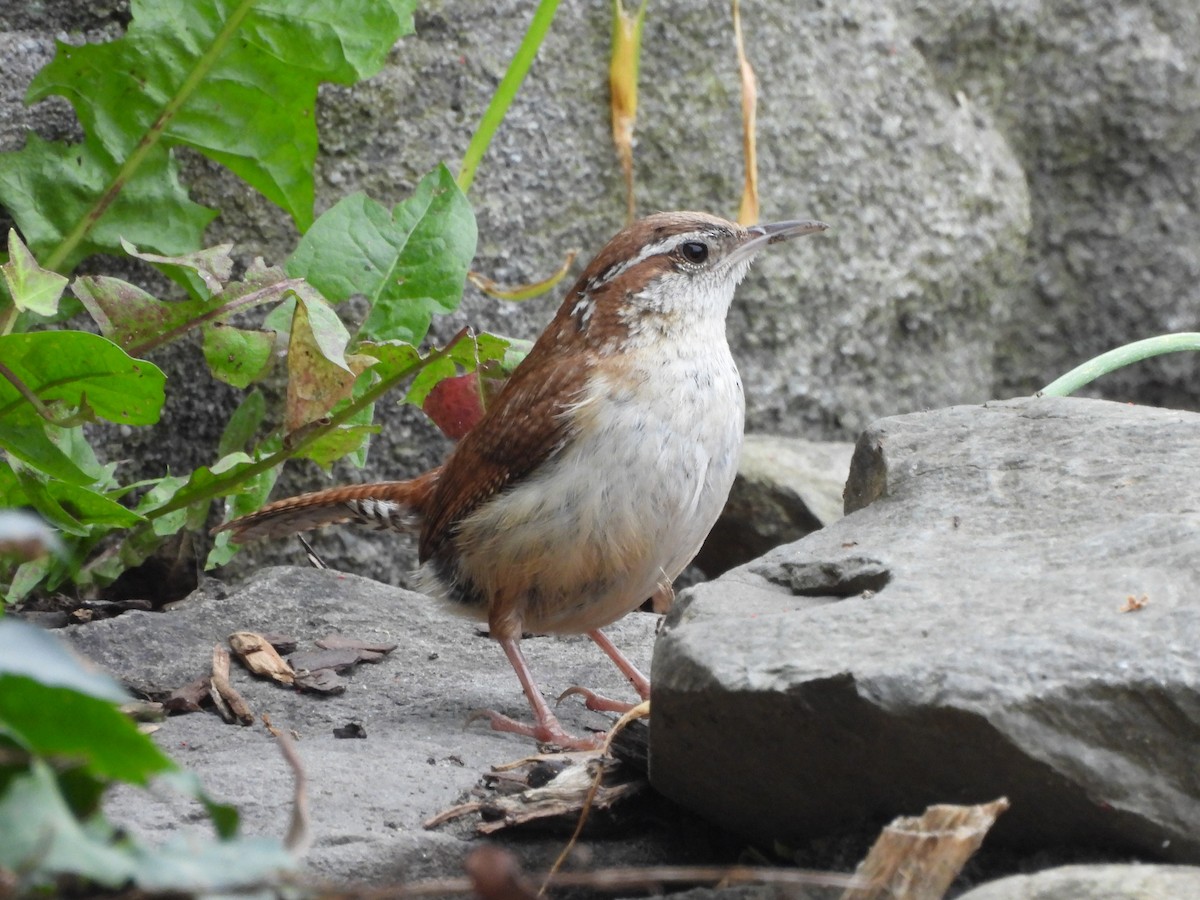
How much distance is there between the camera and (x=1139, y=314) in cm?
733

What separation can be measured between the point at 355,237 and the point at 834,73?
2.81m

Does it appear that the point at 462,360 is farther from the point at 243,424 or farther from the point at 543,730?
the point at 543,730

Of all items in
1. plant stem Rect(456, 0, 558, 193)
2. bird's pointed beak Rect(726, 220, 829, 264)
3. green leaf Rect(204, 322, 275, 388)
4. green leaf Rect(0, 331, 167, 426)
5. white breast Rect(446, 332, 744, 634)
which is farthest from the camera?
plant stem Rect(456, 0, 558, 193)

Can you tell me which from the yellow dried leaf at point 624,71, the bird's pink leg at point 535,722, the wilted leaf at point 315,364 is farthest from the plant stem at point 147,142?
the bird's pink leg at point 535,722

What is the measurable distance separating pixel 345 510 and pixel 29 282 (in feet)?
4.39

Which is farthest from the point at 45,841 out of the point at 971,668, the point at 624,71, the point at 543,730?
the point at 624,71

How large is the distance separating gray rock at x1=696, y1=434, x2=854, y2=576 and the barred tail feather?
168 cm

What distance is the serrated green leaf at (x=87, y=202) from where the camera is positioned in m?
4.88

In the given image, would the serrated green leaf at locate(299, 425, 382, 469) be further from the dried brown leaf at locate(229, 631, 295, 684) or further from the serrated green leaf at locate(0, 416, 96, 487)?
the serrated green leaf at locate(0, 416, 96, 487)

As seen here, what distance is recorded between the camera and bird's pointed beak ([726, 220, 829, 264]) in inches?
185

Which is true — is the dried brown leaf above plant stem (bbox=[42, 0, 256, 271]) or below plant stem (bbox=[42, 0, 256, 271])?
below

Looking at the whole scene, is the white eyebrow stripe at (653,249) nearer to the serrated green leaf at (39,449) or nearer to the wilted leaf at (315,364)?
the wilted leaf at (315,364)

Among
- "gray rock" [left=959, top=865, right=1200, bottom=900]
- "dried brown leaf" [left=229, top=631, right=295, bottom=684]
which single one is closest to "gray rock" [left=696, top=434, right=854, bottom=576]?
"dried brown leaf" [left=229, top=631, right=295, bottom=684]

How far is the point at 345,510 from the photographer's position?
194 inches
